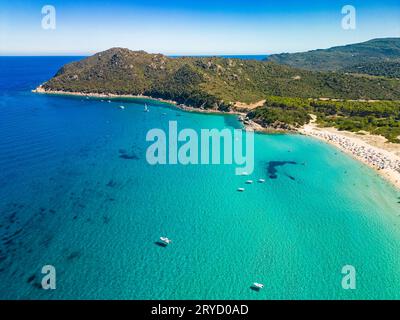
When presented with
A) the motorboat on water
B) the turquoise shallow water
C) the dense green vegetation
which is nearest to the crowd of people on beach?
the turquoise shallow water

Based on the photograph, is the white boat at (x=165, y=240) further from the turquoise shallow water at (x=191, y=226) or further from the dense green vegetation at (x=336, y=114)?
the dense green vegetation at (x=336, y=114)

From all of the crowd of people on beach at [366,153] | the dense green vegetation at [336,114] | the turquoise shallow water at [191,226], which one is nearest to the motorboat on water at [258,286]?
the turquoise shallow water at [191,226]

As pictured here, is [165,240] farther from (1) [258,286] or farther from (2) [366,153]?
(2) [366,153]

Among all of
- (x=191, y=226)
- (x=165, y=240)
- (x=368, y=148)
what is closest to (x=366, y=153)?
(x=368, y=148)

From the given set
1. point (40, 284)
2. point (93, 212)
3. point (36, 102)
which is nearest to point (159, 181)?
point (93, 212)

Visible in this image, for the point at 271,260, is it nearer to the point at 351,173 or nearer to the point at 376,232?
the point at 376,232

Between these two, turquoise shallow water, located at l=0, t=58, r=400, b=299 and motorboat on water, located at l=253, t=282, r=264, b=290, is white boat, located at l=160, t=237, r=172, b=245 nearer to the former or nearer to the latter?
turquoise shallow water, located at l=0, t=58, r=400, b=299
